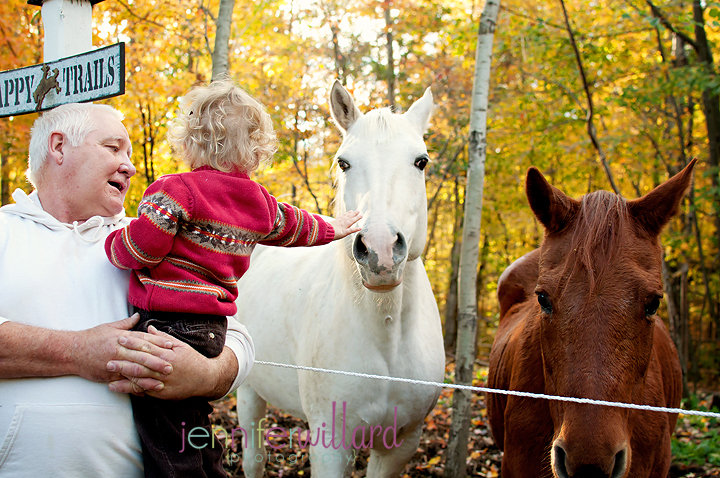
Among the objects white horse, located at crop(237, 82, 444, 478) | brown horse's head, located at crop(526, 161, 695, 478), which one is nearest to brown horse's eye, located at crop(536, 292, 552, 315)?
brown horse's head, located at crop(526, 161, 695, 478)

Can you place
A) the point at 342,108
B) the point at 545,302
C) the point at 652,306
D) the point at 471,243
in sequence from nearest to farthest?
1. the point at 652,306
2. the point at 545,302
3. the point at 342,108
4. the point at 471,243

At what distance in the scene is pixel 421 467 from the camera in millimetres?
4434

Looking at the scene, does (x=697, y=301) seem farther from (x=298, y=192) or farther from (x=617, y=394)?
(x=617, y=394)

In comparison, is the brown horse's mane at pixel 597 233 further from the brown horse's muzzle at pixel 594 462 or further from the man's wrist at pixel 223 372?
the man's wrist at pixel 223 372

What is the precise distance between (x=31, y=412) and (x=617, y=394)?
1.98 m

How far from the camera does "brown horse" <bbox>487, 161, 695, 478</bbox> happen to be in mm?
1665

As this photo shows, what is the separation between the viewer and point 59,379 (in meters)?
1.57

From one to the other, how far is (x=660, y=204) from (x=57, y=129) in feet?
8.02

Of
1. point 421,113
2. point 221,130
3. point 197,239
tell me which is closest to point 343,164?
point 421,113

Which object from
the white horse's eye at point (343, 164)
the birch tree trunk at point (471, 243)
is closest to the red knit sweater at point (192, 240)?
the white horse's eye at point (343, 164)

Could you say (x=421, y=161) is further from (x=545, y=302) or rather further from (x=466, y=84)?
(x=466, y=84)

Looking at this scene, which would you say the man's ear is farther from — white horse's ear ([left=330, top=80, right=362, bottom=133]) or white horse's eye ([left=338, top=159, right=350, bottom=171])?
white horse's ear ([left=330, top=80, right=362, bottom=133])

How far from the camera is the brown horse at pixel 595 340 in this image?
1.67 m

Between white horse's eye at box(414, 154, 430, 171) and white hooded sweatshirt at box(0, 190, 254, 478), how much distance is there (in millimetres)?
1514
